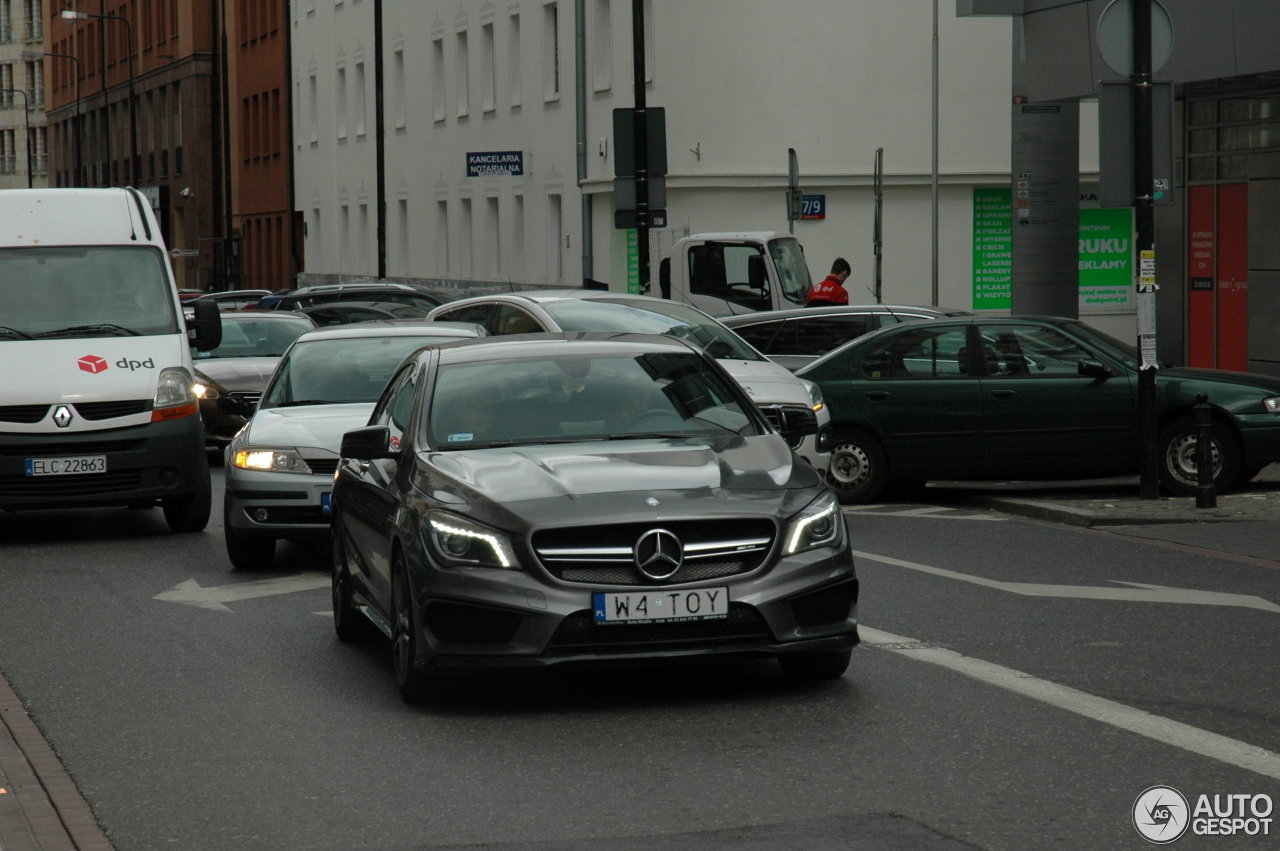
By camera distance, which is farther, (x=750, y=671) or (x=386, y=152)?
(x=386, y=152)

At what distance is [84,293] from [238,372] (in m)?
6.33

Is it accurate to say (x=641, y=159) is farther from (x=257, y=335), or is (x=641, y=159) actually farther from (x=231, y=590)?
(x=231, y=590)

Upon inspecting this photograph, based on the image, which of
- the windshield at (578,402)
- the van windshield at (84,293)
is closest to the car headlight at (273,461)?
the van windshield at (84,293)

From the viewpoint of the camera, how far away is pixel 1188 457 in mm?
15547

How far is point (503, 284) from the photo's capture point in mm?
46469

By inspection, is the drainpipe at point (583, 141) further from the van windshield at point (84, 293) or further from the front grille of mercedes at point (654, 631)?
the front grille of mercedes at point (654, 631)

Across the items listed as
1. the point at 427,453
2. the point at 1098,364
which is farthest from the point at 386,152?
the point at 427,453

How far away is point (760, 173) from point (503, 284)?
11.3m

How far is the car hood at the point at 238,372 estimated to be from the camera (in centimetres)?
2088

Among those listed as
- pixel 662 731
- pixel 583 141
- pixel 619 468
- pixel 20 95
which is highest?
pixel 20 95

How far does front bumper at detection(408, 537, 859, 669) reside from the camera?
7.23m

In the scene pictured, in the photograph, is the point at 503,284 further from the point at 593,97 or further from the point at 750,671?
the point at 750,671

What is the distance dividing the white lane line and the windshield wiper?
7351 millimetres

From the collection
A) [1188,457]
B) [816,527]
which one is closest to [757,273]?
[1188,457]
